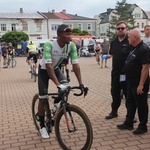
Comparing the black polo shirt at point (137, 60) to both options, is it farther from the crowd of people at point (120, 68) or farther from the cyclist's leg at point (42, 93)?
the cyclist's leg at point (42, 93)

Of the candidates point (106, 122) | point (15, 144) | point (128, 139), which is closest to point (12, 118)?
point (15, 144)

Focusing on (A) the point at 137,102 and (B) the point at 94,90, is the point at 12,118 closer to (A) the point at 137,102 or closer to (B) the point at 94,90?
(A) the point at 137,102

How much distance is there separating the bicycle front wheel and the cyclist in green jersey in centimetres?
39

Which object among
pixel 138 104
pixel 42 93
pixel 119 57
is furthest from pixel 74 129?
pixel 119 57

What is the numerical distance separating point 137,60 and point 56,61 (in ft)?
4.49

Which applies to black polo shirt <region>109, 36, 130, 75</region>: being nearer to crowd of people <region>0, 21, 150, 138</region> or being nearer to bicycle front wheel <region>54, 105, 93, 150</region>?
crowd of people <region>0, 21, 150, 138</region>

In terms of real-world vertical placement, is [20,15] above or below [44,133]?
above

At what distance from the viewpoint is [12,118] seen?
612 centimetres

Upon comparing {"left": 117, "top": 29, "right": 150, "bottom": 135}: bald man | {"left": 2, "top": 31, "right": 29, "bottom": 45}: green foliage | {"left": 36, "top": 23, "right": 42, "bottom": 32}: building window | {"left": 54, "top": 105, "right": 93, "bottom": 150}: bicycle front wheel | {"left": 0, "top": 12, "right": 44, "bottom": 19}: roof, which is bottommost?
{"left": 54, "top": 105, "right": 93, "bottom": 150}: bicycle front wheel

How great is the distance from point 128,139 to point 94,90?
4.78m

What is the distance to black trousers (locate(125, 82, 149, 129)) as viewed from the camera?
4.71 m

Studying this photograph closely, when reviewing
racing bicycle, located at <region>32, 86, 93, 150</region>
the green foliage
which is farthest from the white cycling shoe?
the green foliage

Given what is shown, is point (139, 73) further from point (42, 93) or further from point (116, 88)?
point (42, 93)

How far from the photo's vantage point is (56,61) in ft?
13.9
